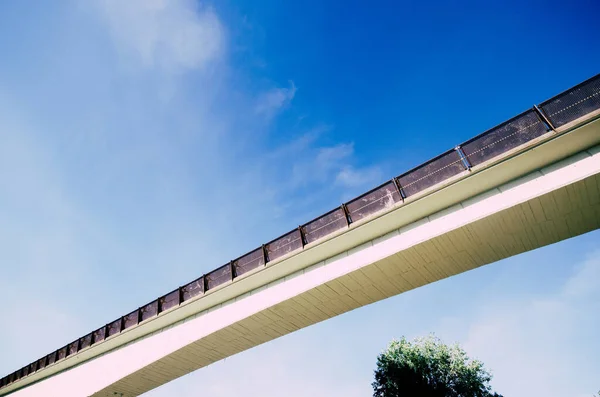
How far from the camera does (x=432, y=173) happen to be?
693 centimetres

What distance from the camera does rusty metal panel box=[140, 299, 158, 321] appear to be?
10.3 m

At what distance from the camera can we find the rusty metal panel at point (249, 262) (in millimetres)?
8648

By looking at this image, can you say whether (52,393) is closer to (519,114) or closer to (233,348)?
(233,348)

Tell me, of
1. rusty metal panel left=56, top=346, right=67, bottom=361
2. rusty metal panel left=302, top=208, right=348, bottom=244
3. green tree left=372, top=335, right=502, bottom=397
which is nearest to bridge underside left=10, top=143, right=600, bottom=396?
rusty metal panel left=302, top=208, right=348, bottom=244

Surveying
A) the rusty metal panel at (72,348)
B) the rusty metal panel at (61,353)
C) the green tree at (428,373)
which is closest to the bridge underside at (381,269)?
the rusty metal panel at (72,348)

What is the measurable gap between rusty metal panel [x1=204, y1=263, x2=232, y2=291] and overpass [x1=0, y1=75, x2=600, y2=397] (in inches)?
1.4

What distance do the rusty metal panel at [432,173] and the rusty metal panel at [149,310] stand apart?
9758mm

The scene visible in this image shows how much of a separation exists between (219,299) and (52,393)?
32.5ft

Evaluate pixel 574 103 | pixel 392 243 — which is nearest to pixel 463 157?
pixel 574 103

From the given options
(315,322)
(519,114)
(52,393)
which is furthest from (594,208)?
(52,393)

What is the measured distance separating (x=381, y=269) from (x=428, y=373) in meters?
16.8

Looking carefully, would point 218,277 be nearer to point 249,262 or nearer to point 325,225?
point 249,262

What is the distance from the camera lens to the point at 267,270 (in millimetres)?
8430

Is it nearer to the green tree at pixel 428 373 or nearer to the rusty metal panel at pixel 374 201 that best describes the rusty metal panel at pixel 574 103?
the rusty metal panel at pixel 374 201
